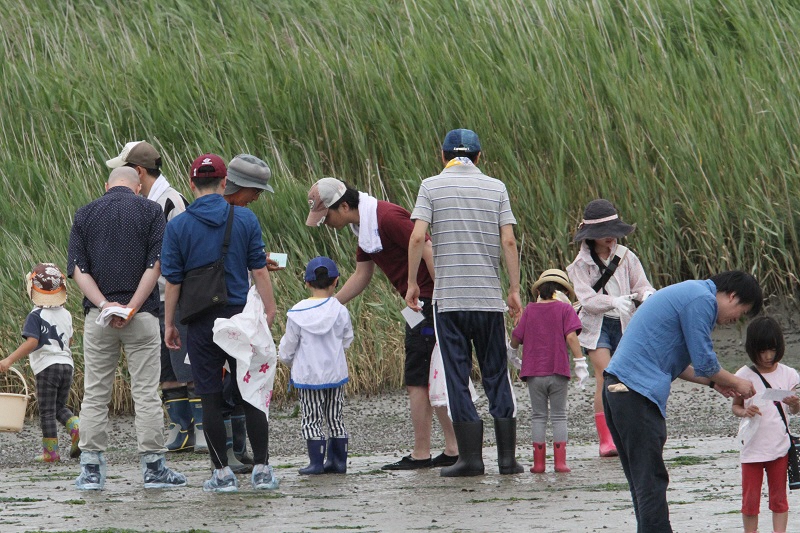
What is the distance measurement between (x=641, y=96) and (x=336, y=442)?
7.01 m

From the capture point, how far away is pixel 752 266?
1198 centimetres

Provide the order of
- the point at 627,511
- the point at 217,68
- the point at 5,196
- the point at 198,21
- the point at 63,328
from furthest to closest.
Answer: the point at 198,21 < the point at 217,68 < the point at 5,196 < the point at 63,328 < the point at 627,511

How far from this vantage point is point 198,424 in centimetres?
864

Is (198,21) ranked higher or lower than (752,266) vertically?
higher

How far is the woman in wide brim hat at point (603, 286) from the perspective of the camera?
779 cm

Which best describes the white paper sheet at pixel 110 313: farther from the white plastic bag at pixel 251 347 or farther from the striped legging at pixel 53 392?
the striped legging at pixel 53 392

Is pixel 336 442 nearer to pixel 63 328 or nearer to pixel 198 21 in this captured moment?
pixel 63 328

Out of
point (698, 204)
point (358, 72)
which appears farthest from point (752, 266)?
point (358, 72)

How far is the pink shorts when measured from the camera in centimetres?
507

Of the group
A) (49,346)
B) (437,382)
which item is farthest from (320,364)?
(49,346)

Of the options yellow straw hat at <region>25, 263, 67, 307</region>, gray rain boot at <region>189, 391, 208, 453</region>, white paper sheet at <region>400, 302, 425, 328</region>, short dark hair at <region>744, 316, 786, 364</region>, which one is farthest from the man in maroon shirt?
short dark hair at <region>744, 316, 786, 364</region>

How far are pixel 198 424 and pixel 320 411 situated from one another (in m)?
1.30

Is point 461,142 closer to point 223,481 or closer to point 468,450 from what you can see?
point 468,450

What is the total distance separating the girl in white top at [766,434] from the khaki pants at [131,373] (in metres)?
3.26
